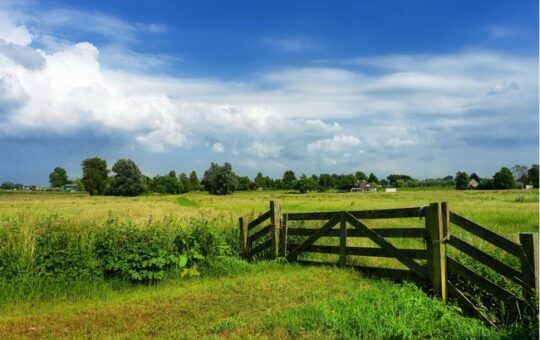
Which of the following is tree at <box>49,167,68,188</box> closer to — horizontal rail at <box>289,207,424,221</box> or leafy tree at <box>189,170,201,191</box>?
leafy tree at <box>189,170,201,191</box>

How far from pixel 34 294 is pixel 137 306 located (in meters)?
2.34

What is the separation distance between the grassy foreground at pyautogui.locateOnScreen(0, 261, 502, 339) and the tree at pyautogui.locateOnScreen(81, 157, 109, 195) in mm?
120405

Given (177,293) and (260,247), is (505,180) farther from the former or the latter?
(177,293)

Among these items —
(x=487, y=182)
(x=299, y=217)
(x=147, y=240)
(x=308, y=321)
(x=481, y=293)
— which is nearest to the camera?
(x=308, y=321)

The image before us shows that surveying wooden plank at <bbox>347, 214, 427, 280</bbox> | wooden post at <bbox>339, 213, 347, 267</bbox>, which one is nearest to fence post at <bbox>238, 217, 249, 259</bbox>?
wooden post at <bbox>339, 213, 347, 267</bbox>

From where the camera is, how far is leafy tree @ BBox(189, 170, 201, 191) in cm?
14612

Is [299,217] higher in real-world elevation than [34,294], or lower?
higher

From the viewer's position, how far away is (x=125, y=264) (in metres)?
10.0

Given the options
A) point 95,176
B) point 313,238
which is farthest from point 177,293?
point 95,176

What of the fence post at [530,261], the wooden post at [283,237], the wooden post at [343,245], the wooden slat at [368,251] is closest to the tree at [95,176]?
the wooden post at [283,237]

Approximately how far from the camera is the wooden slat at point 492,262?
724cm

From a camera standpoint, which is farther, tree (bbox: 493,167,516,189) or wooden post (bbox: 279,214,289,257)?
tree (bbox: 493,167,516,189)

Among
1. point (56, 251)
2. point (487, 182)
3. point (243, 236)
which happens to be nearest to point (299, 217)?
point (243, 236)

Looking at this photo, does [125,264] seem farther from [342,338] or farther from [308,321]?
[342,338]
